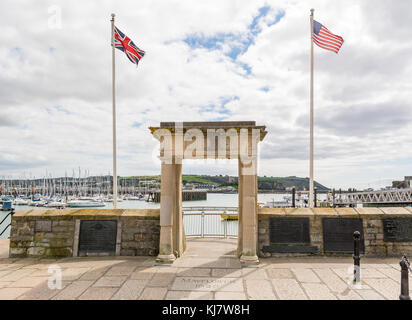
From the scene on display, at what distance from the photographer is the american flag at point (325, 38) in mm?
11555

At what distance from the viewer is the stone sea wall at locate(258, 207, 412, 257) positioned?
27.1 feet

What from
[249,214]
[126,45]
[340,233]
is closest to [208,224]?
[126,45]

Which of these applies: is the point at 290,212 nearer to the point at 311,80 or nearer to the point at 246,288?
the point at 246,288

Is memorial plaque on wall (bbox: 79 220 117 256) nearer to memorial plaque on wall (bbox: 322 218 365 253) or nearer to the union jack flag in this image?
memorial plaque on wall (bbox: 322 218 365 253)

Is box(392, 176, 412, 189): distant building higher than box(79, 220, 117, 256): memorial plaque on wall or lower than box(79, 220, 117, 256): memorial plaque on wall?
lower

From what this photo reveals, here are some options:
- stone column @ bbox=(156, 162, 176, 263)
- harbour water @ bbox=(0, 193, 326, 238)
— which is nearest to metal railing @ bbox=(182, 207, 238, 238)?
harbour water @ bbox=(0, 193, 326, 238)

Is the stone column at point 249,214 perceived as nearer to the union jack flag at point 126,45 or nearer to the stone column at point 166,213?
the stone column at point 166,213

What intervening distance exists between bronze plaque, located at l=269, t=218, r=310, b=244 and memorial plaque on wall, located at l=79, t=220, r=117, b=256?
4.92 m

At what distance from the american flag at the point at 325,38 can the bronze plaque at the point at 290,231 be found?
25.0ft

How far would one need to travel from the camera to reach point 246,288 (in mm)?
5883

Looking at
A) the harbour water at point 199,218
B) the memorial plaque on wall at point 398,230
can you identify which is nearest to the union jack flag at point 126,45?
the harbour water at point 199,218

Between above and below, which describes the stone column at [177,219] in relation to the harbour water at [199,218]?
above
